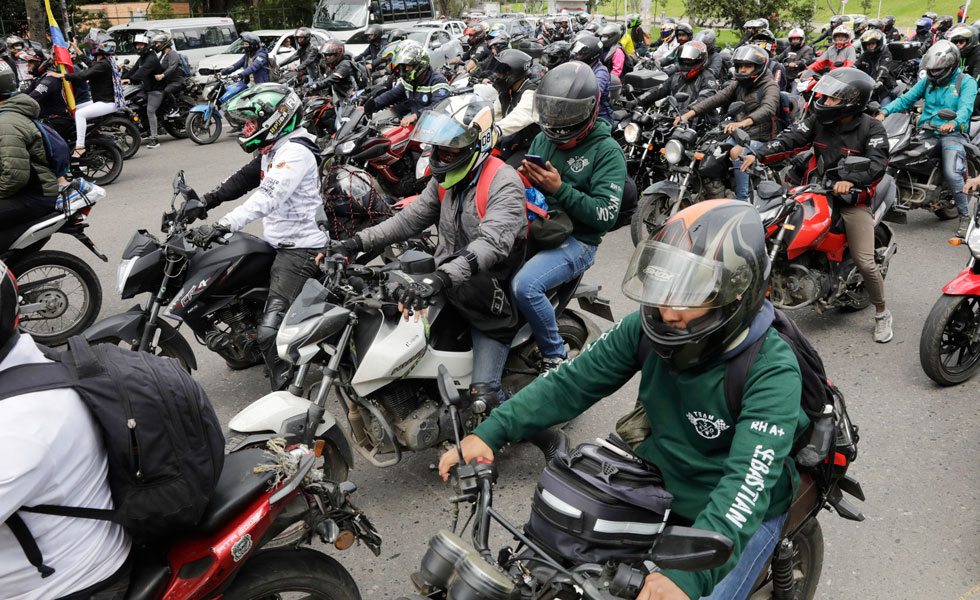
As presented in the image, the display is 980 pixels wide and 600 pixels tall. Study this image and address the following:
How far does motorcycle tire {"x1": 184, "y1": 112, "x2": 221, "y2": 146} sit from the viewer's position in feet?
45.9

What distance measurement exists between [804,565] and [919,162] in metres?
6.64

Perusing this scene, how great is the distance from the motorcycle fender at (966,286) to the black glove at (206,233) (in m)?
4.47

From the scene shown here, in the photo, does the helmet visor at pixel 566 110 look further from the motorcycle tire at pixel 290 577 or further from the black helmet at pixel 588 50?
the black helmet at pixel 588 50

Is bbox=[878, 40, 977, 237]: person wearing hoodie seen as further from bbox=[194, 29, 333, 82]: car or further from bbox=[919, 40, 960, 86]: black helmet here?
bbox=[194, 29, 333, 82]: car

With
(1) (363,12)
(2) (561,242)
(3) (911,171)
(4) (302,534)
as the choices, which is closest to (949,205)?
(3) (911,171)

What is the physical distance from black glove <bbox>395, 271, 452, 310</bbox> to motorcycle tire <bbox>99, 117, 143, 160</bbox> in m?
10.8

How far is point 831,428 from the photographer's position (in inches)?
89.9

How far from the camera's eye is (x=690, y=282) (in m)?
2.05

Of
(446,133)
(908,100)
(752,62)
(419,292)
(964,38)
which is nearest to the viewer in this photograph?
(419,292)

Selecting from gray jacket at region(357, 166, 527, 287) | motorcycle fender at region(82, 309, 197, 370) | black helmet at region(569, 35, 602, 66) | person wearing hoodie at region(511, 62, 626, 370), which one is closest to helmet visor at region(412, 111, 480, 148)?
gray jacket at region(357, 166, 527, 287)

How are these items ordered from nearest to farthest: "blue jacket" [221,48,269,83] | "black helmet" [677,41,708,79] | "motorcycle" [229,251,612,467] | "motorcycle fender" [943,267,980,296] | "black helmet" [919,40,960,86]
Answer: "motorcycle" [229,251,612,467]
"motorcycle fender" [943,267,980,296]
"black helmet" [919,40,960,86]
"black helmet" [677,41,708,79]
"blue jacket" [221,48,269,83]

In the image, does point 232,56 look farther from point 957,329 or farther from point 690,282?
point 690,282

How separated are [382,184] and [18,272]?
3814mm

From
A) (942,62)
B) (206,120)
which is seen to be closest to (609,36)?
(942,62)
